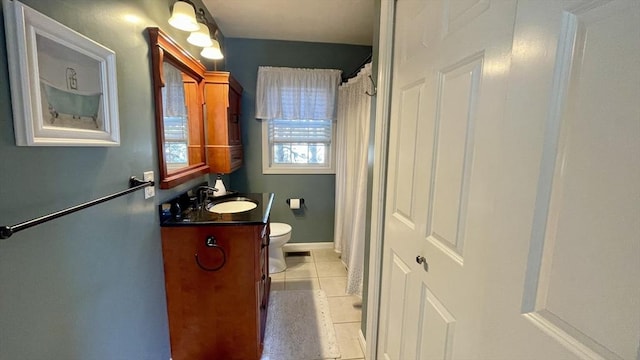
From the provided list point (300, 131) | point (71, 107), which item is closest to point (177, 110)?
point (71, 107)

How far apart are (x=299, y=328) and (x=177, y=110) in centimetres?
174

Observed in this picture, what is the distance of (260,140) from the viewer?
10.3ft

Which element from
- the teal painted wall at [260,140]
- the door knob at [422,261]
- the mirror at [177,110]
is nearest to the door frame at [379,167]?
the door knob at [422,261]

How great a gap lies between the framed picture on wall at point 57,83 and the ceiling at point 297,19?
161 centimetres

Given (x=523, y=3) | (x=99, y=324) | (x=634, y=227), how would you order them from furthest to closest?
(x=99, y=324) < (x=523, y=3) < (x=634, y=227)

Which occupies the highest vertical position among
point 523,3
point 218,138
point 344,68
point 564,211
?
point 344,68

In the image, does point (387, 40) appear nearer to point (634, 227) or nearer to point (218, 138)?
point (634, 227)

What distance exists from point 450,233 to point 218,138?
1980 mm

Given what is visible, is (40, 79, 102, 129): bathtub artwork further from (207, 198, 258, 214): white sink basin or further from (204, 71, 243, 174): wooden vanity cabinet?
(204, 71, 243, 174): wooden vanity cabinet

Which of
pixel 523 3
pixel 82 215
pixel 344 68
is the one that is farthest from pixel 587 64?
pixel 344 68

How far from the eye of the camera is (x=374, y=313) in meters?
1.56

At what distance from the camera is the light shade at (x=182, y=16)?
141cm

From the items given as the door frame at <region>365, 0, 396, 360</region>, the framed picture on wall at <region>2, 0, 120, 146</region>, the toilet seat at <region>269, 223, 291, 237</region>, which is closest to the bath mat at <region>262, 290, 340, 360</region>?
the door frame at <region>365, 0, 396, 360</region>

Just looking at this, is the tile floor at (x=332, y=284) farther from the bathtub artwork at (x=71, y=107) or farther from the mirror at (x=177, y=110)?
the bathtub artwork at (x=71, y=107)
